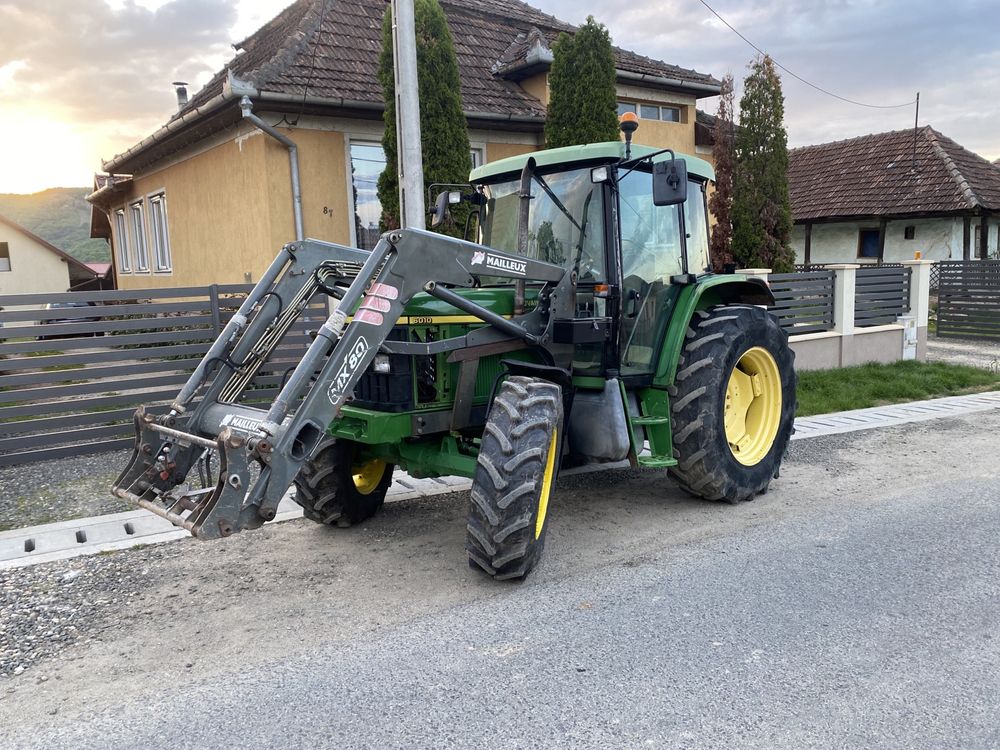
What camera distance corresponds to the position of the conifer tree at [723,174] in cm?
1353

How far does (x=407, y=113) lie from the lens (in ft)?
24.4

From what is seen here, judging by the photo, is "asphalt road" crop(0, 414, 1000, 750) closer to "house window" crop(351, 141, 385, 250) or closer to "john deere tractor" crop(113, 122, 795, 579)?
"john deere tractor" crop(113, 122, 795, 579)

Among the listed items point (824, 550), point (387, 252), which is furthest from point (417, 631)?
point (824, 550)

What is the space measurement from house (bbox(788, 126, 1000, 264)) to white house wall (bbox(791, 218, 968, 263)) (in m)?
0.03

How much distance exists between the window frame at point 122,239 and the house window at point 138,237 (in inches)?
24.3

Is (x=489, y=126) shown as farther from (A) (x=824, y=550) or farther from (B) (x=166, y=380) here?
(A) (x=824, y=550)

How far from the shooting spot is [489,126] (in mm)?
11883

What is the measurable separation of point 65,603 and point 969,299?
50.1 feet

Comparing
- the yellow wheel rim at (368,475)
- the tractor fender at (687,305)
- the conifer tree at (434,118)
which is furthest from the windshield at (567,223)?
the conifer tree at (434,118)

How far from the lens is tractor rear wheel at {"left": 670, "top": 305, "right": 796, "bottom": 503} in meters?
5.01

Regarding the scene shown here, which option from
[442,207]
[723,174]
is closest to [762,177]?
[723,174]

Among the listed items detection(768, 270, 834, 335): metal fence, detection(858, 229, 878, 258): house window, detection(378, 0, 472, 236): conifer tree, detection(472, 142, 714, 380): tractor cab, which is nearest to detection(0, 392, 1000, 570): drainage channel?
detection(472, 142, 714, 380): tractor cab

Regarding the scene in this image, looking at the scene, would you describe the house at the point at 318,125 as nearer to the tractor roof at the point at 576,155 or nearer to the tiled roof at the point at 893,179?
the tractor roof at the point at 576,155

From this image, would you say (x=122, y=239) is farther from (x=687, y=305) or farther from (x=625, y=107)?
(x=687, y=305)
